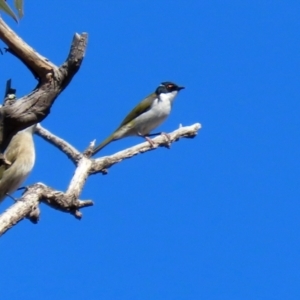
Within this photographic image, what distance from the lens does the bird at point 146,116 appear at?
1348 cm

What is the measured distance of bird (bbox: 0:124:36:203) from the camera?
758cm

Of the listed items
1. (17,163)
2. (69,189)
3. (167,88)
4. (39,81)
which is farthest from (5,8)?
(167,88)

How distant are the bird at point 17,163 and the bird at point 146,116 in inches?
185

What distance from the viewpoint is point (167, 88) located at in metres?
14.8

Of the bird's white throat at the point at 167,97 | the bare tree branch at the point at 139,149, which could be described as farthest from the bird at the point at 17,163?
the bird's white throat at the point at 167,97

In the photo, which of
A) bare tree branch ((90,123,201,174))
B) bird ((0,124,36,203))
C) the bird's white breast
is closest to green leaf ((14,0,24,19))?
bare tree branch ((90,123,201,174))

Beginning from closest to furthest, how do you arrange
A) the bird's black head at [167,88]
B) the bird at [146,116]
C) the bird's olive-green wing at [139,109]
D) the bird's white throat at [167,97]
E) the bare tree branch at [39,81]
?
the bare tree branch at [39,81] < the bird at [146,116] < the bird's olive-green wing at [139,109] < the bird's white throat at [167,97] < the bird's black head at [167,88]

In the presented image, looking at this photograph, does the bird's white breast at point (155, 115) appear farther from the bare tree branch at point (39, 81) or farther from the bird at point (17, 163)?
the bare tree branch at point (39, 81)

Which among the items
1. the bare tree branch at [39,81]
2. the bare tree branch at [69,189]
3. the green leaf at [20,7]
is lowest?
the bare tree branch at [39,81]

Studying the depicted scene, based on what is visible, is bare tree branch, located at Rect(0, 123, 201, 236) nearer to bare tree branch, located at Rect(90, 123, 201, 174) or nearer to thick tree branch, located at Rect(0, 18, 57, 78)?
bare tree branch, located at Rect(90, 123, 201, 174)

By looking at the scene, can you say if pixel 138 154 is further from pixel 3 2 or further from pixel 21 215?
pixel 3 2

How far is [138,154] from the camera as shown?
8.47 m

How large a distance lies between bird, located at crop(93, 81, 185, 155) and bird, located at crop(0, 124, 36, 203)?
471 cm

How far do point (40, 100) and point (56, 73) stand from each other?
15cm
